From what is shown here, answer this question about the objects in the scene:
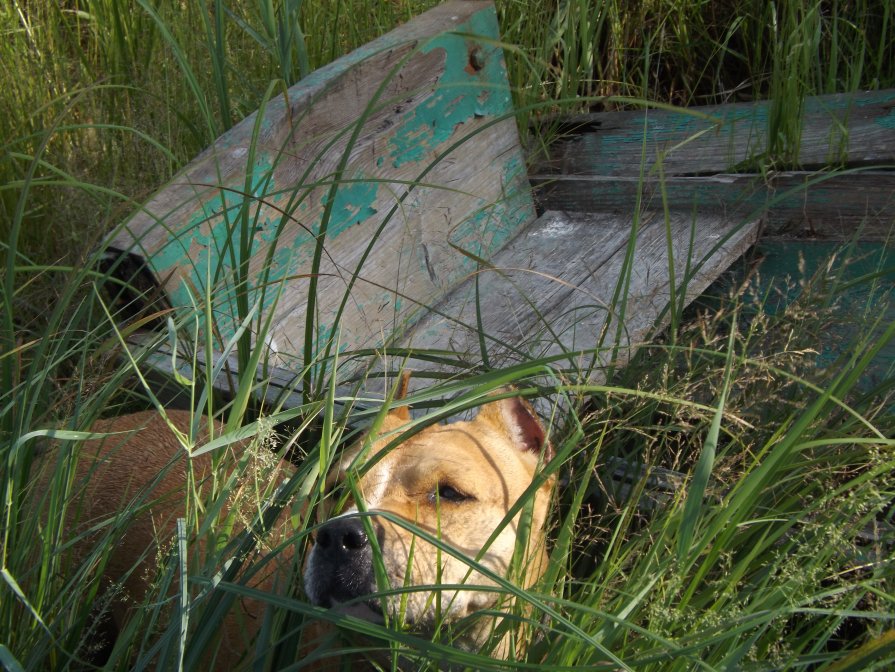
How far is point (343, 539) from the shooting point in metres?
1.53

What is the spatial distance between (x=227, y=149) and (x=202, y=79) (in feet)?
4.02

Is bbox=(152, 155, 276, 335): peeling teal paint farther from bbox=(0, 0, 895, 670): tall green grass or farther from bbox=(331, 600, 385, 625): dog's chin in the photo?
bbox=(331, 600, 385, 625): dog's chin

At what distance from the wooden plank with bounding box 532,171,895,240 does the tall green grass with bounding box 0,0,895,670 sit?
0.15 meters

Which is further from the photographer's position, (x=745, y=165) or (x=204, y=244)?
(x=745, y=165)

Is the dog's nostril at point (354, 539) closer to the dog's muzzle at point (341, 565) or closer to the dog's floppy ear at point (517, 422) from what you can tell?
the dog's muzzle at point (341, 565)

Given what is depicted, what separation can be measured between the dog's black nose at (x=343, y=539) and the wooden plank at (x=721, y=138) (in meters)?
1.37

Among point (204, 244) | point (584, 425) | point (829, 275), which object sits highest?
point (204, 244)

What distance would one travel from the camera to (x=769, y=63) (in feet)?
11.5

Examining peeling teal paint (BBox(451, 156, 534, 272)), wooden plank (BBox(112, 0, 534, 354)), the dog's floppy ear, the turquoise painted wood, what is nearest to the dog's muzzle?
the dog's floppy ear

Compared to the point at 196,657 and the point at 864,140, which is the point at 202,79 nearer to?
the point at 864,140

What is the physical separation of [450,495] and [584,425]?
0.97ft

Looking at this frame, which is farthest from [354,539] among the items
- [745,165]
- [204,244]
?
[745,165]

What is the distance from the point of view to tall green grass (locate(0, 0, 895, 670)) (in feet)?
4.25

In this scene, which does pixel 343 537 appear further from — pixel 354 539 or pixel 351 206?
pixel 351 206
